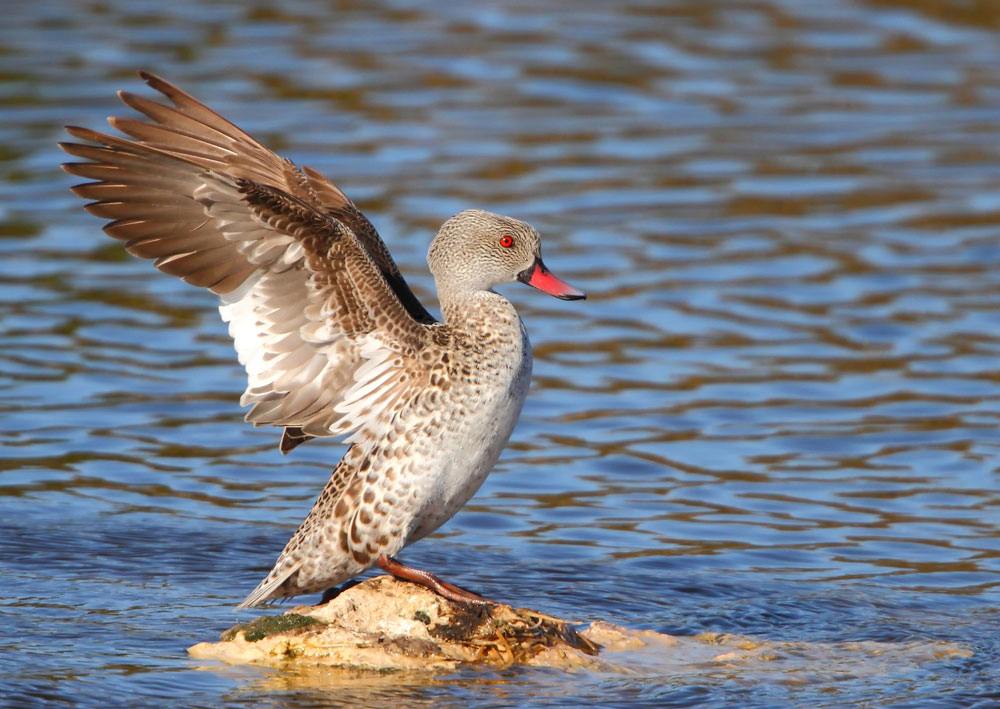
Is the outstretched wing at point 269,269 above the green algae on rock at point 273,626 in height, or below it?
above

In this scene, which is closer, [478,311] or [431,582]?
[431,582]

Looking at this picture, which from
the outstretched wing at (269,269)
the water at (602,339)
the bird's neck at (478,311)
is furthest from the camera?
the water at (602,339)

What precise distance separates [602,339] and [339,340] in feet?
15.6

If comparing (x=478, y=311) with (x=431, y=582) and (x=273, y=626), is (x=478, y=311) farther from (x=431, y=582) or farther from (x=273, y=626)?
(x=273, y=626)

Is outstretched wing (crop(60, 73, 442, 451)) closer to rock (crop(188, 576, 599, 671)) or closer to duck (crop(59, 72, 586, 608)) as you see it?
duck (crop(59, 72, 586, 608))

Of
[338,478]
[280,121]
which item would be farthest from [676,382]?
[280,121]

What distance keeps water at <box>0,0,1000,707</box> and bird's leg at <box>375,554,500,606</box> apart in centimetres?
32

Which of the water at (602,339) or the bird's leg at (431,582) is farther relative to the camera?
the water at (602,339)

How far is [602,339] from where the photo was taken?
11.4 metres

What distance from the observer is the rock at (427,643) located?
6.65 metres

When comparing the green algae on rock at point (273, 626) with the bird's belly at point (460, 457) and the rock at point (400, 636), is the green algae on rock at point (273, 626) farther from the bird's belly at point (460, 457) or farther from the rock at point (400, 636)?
the bird's belly at point (460, 457)

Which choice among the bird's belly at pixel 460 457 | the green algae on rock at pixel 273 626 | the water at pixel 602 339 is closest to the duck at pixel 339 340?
the bird's belly at pixel 460 457

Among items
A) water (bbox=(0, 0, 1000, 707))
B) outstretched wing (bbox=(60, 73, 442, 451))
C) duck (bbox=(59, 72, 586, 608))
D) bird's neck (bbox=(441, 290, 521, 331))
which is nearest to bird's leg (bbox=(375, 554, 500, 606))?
duck (bbox=(59, 72, 586, 608))

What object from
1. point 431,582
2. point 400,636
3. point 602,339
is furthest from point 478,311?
point 602,339
